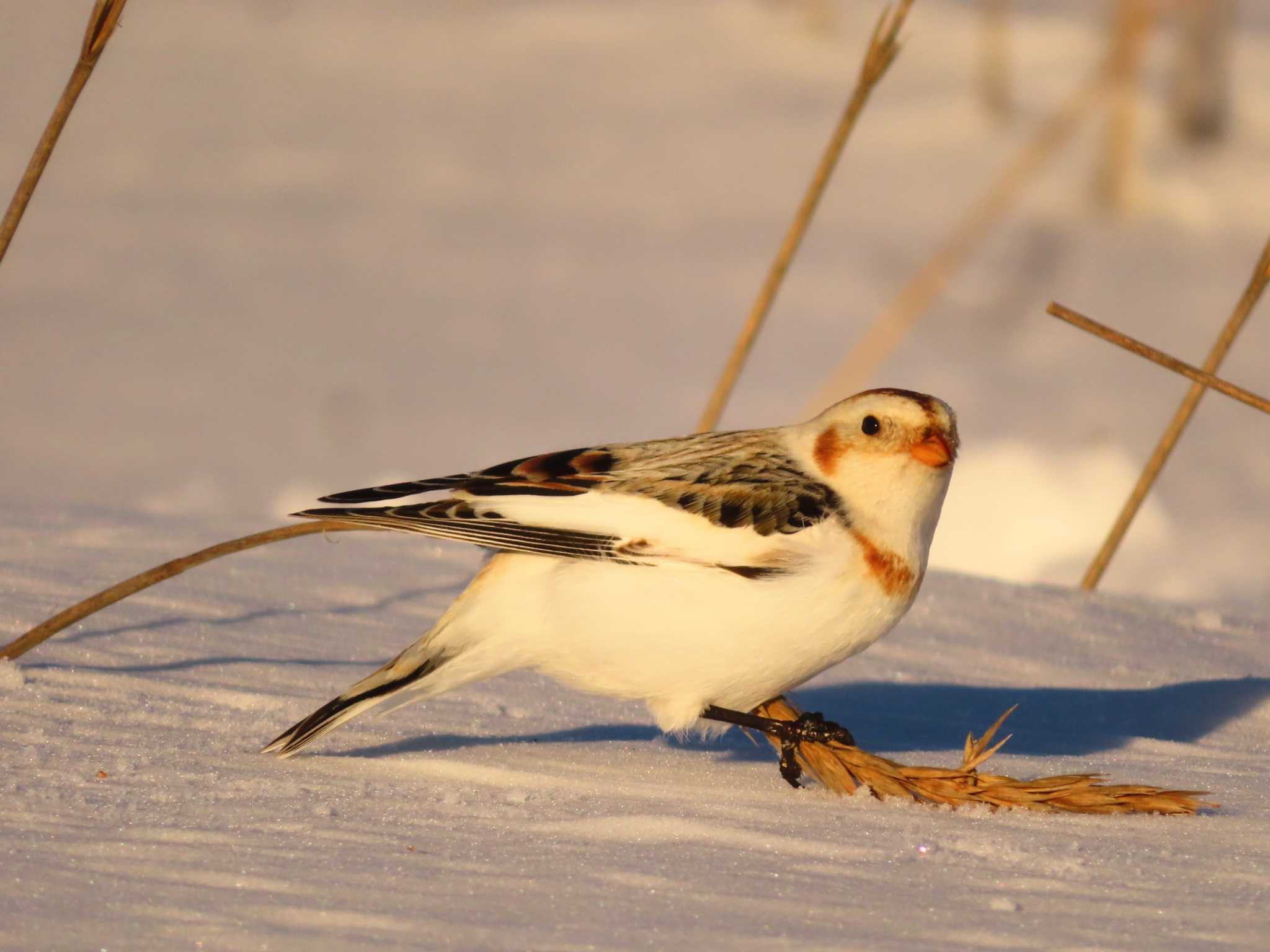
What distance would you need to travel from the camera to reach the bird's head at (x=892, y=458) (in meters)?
3.02

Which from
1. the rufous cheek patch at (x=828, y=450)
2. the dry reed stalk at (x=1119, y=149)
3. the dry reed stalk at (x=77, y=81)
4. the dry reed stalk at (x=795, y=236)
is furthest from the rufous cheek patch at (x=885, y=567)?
the dry reed stalk at (x=1119, y=149)

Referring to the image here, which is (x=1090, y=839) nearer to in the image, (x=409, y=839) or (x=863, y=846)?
(x=863, y=846)

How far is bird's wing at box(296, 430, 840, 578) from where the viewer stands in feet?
9.56

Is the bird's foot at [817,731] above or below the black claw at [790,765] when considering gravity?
above

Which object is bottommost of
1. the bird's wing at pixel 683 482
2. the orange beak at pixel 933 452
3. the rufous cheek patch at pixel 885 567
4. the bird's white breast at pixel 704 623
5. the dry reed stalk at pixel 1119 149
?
the bird's white breast at pixel 704 623

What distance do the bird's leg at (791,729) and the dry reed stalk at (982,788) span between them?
0.13 feet

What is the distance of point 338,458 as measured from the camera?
632 cm

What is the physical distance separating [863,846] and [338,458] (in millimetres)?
4119

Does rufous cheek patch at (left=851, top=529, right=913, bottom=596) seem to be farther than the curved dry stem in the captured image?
No

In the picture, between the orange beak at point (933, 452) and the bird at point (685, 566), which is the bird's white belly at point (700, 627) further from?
the orange beak at point (933, 452)

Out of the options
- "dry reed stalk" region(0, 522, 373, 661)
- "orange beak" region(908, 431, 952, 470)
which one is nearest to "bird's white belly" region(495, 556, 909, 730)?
"orange beak" region(908, 431, 952, 470)

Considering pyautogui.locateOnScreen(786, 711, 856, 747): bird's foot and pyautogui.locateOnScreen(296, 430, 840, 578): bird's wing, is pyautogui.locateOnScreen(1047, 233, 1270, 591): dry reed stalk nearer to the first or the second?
pyautogui.locateOnScreen(296, 430, 840, 578): bird's wing

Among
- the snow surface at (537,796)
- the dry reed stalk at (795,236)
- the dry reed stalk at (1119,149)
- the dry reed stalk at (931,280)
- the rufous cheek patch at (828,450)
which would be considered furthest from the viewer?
the dry reed stalk at (1119,149)

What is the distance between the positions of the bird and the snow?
16 centimetres
